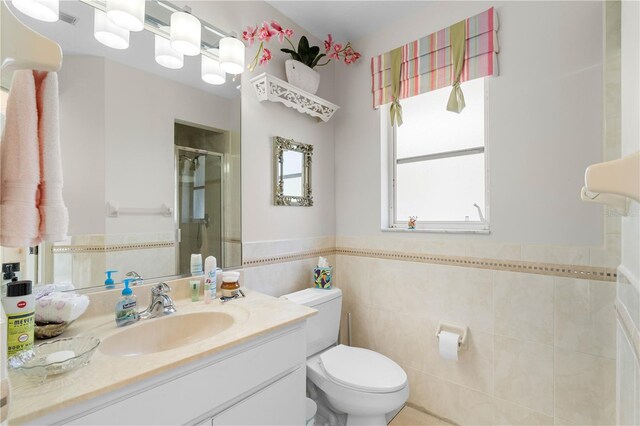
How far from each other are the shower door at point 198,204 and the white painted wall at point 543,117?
1.44 metres

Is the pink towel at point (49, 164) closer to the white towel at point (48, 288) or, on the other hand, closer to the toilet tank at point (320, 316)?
the white towel at point (48, 288)

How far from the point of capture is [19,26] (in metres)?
0.42

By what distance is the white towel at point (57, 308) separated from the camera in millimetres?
907

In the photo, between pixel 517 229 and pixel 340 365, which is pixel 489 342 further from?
pixel 340 365

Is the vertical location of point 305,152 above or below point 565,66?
below

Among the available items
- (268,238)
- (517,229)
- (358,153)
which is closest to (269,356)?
(268,238)

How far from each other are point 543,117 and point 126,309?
2.02 m

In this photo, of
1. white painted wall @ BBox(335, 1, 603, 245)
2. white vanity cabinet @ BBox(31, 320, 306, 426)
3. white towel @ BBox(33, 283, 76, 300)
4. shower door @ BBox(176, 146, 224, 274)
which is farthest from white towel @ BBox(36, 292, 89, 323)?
white painted wall @ BBox(335, 1, 603, 245)

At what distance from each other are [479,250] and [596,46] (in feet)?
3.48

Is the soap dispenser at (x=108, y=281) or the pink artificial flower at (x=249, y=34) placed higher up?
the pink artificial flower at (x=249, y=34)

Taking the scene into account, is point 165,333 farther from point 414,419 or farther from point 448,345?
point 414,419

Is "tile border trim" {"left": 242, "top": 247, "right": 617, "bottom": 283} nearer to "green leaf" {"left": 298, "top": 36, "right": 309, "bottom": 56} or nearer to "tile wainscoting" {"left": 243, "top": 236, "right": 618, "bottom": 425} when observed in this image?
"tile wainscoting" {"left": 243, "top": 236, "right": 618, "bottom": 425}

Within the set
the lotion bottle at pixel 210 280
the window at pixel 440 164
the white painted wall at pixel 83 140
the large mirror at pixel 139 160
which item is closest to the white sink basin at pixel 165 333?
the lotion bottle at pixel 210 280

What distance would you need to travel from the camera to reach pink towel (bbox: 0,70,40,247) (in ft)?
1.69
